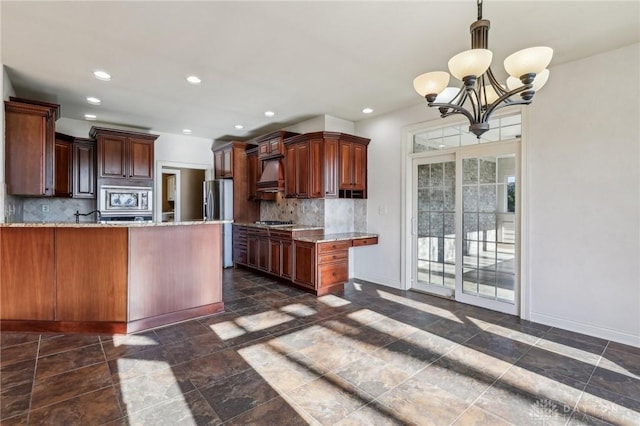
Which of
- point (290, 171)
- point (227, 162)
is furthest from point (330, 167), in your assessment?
point (227, 162)

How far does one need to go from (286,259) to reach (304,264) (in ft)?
1.56

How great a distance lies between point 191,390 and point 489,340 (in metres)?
2.69

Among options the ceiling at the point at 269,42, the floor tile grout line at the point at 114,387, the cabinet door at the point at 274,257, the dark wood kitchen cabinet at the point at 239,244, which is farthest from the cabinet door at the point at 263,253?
the floor tile grout line at the point at 114,387

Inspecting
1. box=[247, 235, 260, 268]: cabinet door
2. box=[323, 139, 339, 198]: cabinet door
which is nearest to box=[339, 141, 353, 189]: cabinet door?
box=[323, 139, 339, 198]: cabinet door

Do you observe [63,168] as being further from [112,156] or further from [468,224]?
[468,224]

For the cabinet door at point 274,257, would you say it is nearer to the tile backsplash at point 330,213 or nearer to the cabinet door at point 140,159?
the tile backsplash at point 330,213

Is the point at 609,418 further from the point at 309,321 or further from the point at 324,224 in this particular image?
the point at 324,224

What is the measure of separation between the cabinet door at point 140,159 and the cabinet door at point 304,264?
10.5 feet

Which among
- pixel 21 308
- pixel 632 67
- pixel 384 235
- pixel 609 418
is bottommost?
pixel 609 418

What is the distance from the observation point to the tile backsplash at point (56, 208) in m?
5.03

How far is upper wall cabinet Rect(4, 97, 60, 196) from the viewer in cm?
356

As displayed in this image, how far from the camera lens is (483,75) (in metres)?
2.01

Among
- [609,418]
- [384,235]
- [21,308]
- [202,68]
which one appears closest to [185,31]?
[202,68]

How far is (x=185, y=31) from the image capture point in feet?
8.95
